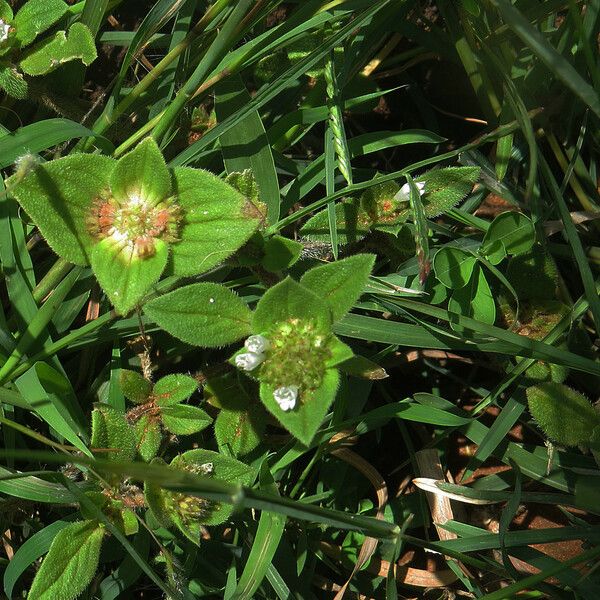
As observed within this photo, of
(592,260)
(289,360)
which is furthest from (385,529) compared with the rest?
(592,260)

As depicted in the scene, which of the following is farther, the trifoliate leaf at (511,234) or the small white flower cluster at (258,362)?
the trifoliate leaf at (511,234)

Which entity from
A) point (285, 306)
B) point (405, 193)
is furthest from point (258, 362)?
point (405, 193)

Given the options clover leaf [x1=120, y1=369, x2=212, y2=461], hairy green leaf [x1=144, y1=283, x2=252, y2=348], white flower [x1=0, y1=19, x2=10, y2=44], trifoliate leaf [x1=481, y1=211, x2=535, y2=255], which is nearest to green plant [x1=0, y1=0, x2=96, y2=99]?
white flower [x1=0, y1=19, x2=10, y2=44]

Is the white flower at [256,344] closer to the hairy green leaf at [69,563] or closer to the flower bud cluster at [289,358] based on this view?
the flower bud cluster at [289,358]

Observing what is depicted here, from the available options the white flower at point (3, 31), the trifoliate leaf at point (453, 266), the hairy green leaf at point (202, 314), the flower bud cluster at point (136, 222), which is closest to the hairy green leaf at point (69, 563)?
the hairy green leaf at point (202, 314)

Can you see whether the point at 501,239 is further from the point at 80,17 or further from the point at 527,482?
the point at 80,17

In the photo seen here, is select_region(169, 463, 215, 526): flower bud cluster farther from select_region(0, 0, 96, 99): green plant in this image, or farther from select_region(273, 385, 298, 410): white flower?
select_region(0, 0, 96, 99): green plant

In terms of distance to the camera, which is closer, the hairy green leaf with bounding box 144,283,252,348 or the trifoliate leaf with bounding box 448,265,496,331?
the hairy green leaf with bounding box 144,283,252,348
